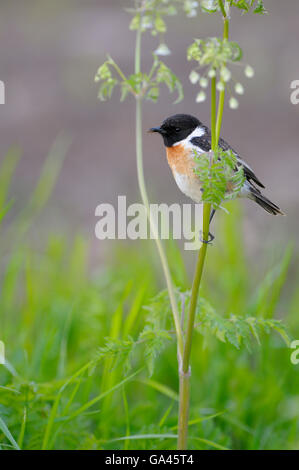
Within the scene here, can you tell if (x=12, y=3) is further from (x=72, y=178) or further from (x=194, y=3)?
(x=194, y=3)

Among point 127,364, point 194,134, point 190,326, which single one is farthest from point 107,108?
point 190,326

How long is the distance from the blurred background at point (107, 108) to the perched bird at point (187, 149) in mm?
A: 2384

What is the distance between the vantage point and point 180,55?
7848 mm

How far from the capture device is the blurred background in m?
6.18

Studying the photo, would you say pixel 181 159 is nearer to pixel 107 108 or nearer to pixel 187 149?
pixel 187 149

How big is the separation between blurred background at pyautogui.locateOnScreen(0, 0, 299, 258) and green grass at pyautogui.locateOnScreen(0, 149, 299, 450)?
1.08 metres

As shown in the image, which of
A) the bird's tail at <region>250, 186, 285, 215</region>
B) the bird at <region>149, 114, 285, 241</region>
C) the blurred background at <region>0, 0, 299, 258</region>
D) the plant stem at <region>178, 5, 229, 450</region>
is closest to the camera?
the plant stem at <region>178, 5, 229, 450</region>

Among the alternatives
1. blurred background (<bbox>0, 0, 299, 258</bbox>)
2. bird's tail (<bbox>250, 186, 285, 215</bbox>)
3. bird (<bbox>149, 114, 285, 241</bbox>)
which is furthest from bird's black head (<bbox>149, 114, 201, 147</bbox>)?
blurred background (<bbox>0, 0, 299, 258</bbox>)

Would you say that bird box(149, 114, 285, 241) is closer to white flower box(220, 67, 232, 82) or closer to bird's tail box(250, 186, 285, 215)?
bird's tail box(250, 186, 285, 215)

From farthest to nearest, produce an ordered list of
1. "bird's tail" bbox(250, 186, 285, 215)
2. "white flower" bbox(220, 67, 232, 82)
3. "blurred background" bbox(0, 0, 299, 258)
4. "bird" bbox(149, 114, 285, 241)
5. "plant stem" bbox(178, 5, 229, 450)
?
1. "blurred background" bbox(0, 0, 299, 258)
2. "bird's tail" bbox(250, 186, 285, 215)
3. "bird" bbox(149, 114, 285, 241)
4. "plant stem" bbox(178, 5, 229, 450)
5. "white flower" bbox(220, 67, 232, 82)

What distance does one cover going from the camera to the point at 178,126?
265 centimetres

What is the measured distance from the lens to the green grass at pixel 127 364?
256 cm
